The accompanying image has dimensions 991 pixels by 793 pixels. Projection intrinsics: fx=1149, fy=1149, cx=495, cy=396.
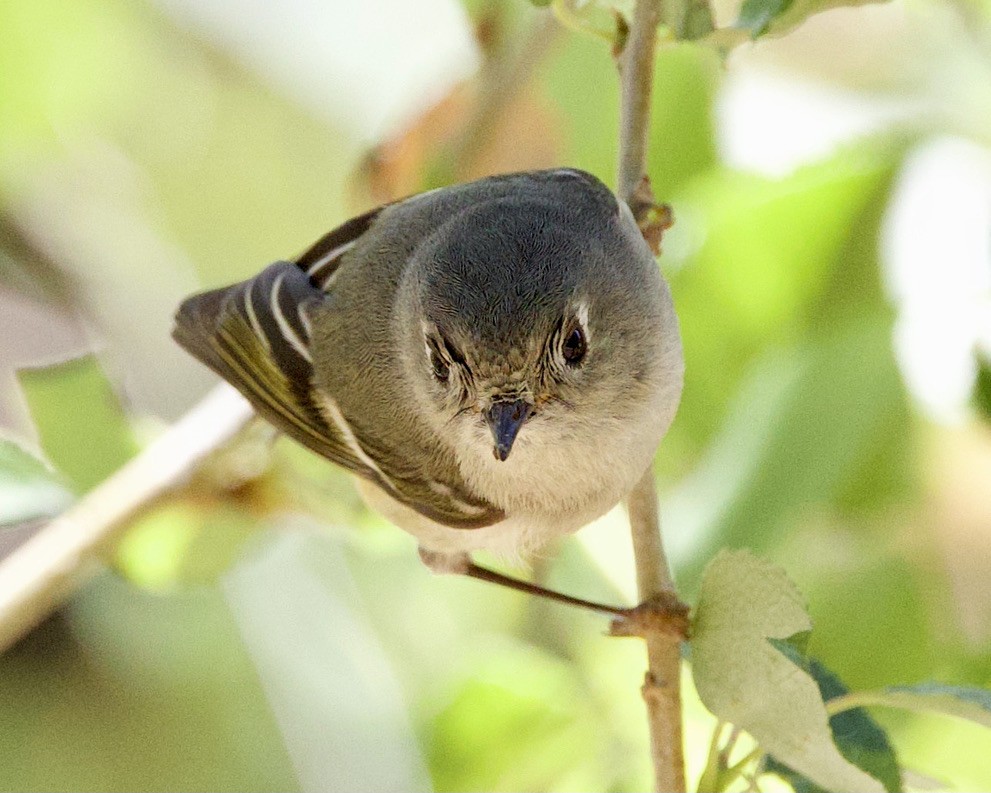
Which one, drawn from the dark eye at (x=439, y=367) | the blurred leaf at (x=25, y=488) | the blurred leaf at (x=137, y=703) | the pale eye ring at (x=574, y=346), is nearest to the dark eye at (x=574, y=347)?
the pale eye ring at (x=574, y=346)

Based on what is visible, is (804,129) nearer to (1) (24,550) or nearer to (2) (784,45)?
(2) (784,45)

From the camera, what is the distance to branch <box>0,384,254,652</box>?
4.59 feet

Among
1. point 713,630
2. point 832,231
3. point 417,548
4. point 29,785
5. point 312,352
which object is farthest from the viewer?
point 29,785

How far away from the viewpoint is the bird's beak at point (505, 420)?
3.67ft

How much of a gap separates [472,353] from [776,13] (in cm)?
42

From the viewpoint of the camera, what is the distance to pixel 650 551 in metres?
1.11

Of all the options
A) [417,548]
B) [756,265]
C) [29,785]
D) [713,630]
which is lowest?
[29,785]

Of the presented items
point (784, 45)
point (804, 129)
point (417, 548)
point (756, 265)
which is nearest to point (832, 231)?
point (756, 265)

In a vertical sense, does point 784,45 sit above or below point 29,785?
above

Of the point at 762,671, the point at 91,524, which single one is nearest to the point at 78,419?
the point at 91,524

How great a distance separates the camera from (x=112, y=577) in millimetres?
2031

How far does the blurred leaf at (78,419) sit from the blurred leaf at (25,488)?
0.21 m

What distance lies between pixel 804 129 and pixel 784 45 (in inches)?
11.7

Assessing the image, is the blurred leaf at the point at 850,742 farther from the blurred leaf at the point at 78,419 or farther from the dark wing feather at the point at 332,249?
the blurred leaf at the point at 78,419
